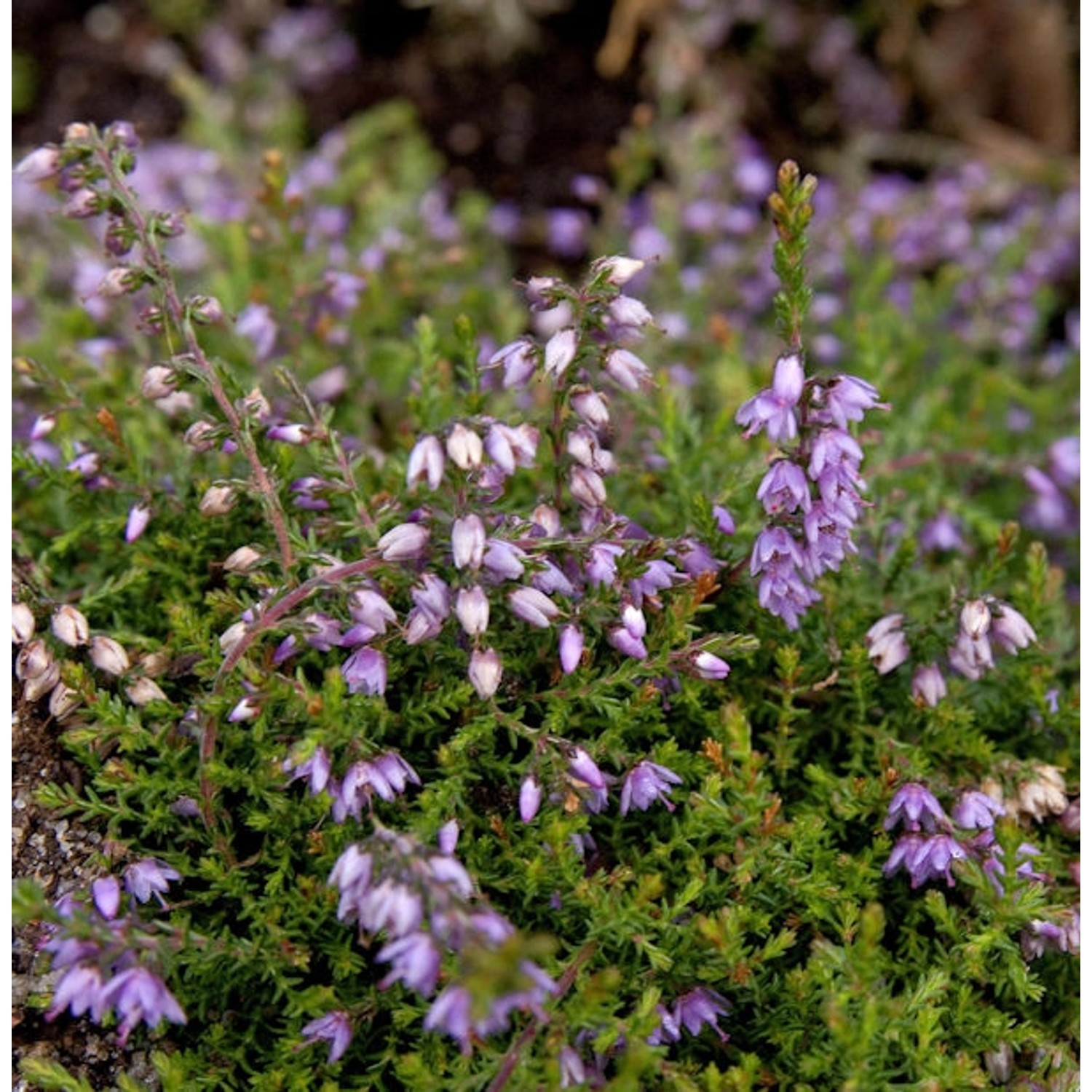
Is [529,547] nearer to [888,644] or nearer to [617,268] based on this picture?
[617,268]

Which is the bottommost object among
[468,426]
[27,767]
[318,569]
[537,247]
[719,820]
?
[537,247]

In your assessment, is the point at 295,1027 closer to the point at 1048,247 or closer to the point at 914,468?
the point at 914,468

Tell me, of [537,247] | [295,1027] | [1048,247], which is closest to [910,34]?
[1048,247]

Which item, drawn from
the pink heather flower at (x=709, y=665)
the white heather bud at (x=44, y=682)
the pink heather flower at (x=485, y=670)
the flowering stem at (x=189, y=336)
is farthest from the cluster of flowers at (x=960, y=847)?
the white heather bud at (x=44, y=682)

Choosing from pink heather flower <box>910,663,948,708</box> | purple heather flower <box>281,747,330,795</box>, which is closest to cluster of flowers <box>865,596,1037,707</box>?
pink heather flower <box>910,663,948,708</box>

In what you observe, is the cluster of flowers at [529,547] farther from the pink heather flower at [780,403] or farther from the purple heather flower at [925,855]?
the purple heather flower at [925,855]

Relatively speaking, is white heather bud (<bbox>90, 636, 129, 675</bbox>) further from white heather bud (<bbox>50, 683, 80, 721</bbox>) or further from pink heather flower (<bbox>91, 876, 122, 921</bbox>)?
pink heather flower (<bbox>91, 876, 122, 921</bbox>)

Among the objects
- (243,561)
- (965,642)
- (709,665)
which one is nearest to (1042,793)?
(965,642)
